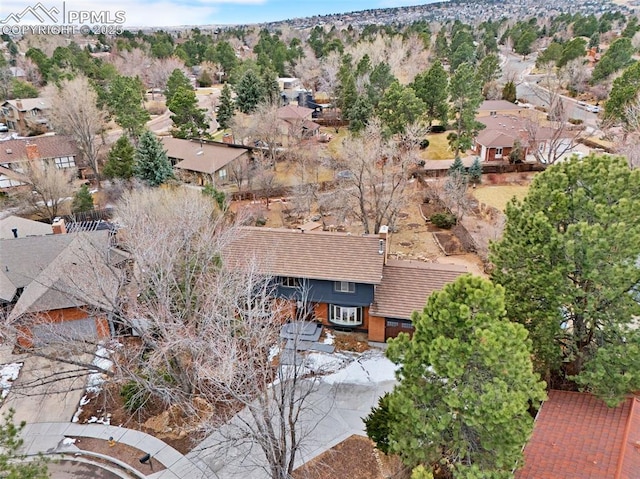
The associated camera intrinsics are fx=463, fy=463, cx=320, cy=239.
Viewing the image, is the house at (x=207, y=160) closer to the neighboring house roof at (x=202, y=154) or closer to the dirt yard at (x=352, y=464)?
the neighboring house roof at (x=202, y=154)

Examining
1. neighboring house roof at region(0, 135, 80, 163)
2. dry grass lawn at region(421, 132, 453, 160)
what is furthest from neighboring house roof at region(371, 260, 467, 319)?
neighboring house roof at region(0, 135, 80, 163)

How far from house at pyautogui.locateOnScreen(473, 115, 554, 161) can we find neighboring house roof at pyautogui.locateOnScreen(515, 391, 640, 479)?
3388 centimetres

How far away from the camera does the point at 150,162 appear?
1501 inches

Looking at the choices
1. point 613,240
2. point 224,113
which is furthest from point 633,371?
point 224,113

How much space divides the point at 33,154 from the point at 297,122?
26338mm

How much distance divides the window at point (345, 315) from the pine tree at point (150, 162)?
2113cm

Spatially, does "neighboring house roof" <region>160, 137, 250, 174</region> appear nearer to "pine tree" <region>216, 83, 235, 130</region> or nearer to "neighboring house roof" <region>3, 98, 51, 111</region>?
"pine tree" <region>216, 83, 235, 130</region>

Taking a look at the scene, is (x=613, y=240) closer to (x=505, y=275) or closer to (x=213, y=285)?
(x=505, y=275)

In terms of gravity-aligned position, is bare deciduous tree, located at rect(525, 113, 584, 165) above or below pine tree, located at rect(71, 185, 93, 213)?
above

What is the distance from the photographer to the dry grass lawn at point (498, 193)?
1531 inches

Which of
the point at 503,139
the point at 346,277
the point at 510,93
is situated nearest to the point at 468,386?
the point at 346,277

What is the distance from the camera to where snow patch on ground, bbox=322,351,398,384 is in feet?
70.7

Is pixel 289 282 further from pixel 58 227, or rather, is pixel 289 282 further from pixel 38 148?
pixel 38 148

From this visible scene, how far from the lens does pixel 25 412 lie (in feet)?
66.6
